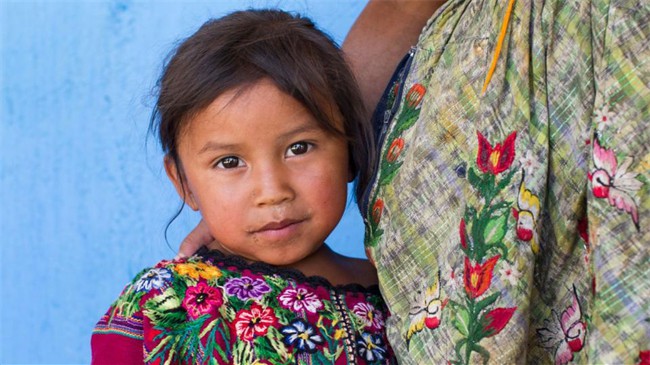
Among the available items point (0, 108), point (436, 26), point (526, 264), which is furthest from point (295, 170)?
point (0, 108)

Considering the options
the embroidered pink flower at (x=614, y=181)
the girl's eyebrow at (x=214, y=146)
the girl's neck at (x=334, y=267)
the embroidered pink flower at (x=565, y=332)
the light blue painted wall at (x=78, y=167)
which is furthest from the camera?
the light blue painted wall at (x=78, y=167)

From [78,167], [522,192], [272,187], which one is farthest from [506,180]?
[78,167]

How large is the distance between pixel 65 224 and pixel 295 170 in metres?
1.25

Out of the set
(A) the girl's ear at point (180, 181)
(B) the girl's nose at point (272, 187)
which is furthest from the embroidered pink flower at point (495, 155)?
(A) the girl's ear at point (180, 181)

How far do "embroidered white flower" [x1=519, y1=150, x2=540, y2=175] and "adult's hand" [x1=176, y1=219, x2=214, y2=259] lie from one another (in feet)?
2.44

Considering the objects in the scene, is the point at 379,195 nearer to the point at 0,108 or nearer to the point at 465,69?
the point at 465,69

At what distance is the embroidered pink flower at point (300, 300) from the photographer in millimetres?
1609

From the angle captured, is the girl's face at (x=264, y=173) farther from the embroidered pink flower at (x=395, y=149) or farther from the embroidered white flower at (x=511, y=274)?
the embroidered white flower at (x=511, y=274)

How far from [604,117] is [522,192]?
17cm

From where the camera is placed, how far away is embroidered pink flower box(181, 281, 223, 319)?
1.56m

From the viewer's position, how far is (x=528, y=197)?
1289 millimetres

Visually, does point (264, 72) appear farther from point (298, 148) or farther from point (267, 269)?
point (267, 269)

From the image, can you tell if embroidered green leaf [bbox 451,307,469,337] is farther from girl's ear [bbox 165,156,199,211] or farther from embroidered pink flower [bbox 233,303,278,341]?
girl's ear [bbox 165,156,199,211]

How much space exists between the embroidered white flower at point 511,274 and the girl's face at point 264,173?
0.47 meters
